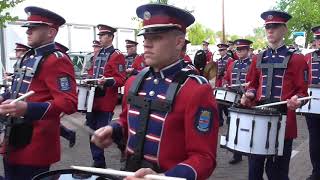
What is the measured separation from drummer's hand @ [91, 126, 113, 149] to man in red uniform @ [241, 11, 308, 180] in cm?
243

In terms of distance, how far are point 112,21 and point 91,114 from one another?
52.1 ft

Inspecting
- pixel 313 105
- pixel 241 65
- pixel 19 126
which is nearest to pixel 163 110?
pixel 19 126

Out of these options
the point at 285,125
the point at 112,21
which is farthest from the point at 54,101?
the point at 112,21

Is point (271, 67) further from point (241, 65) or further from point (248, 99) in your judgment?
Answer: point (241, 65)

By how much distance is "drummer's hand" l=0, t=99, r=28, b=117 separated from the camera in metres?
3.46

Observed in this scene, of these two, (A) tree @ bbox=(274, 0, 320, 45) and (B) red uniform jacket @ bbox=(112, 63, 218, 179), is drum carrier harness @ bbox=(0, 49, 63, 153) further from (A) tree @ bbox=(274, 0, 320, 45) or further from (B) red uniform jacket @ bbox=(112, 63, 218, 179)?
(A) tree @ bbox=(274, 0, 320, 45)

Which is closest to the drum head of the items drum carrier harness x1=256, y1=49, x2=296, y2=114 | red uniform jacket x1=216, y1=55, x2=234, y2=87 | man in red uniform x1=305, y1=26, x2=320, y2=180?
drum carrier harness x1=256, y1=49, x2=296, y2=114

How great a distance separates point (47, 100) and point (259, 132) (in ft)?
6.93

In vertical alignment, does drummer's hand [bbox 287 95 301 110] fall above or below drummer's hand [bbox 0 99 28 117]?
below

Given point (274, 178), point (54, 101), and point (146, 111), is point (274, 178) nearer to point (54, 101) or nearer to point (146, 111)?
point (54, 101)

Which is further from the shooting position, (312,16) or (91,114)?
(312,16)

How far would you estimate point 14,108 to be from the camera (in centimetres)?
352

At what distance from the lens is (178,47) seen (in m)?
2.63

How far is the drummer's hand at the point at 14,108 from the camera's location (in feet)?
11.4
